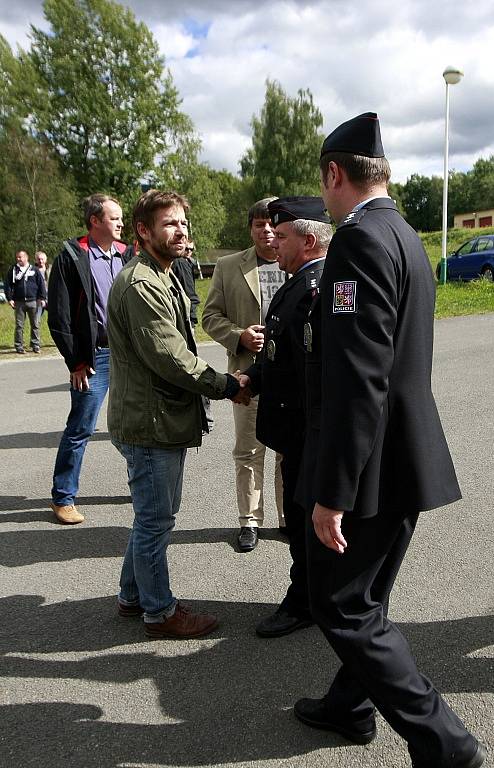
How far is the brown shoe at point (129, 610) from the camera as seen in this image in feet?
10.4

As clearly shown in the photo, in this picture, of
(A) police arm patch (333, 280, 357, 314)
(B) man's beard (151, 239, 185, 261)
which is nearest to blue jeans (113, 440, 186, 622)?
(B) man's beard (151, 239, 185, 261)

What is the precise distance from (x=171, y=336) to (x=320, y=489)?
3.64 ft

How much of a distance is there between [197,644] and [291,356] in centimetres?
140

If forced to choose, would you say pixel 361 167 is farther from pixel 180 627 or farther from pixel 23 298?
pixel 23 298

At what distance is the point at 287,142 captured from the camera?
52.2 meters

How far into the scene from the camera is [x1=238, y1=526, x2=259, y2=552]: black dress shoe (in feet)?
12.6

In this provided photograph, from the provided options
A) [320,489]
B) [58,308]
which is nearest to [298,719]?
[320,489]

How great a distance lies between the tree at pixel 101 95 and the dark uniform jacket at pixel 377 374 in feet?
137

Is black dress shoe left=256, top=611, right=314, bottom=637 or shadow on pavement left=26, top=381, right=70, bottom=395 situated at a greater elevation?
shadow on pavement left=26, top=381, right=70, bottom=395

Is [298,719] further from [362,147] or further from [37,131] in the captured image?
[37,131]

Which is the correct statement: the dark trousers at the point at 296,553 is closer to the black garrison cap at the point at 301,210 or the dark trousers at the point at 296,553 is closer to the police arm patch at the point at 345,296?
the black garrison cap at the point at 301,210

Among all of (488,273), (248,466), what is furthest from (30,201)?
Result: (248,466)

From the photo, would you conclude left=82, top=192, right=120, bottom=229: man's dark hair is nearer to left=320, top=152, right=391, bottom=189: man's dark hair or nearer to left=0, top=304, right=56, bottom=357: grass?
left=320, top=152, right=391, bottom=189: man's dark hair

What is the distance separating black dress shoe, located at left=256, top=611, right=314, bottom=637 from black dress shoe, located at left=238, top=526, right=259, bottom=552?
794 millimetres
